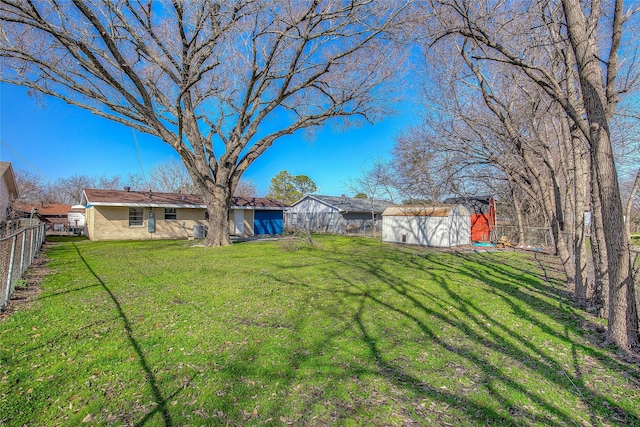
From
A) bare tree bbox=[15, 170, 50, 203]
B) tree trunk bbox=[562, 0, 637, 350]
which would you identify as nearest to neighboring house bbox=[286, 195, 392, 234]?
tree trunk bbox=[562, 0, 637, 350]

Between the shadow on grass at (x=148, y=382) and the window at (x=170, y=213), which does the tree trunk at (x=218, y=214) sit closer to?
the window at (x=170, y=213)

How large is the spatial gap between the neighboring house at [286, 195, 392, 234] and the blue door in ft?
3.33

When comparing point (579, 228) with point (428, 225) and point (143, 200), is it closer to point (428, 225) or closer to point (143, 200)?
point (428, 225)

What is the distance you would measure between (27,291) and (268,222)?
18.7 m

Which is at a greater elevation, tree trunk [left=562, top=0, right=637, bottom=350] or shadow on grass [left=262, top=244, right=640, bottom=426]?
tree trunk [left=562, top=0, right=637, bottom=350]

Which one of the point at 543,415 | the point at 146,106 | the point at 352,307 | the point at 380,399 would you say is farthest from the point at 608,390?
the point at 146,106

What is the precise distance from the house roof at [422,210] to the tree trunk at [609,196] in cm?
1208

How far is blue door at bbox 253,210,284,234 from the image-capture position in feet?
77.2

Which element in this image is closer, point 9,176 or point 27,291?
point 27,291

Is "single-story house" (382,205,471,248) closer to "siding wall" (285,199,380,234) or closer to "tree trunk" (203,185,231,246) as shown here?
"siding wall" (285,199,380,234)

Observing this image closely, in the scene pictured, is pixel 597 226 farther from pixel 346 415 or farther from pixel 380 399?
pixel 346 415

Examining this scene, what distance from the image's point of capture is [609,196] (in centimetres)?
407

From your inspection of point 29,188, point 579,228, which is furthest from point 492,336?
point 29,188

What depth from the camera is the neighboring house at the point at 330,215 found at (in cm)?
2616
